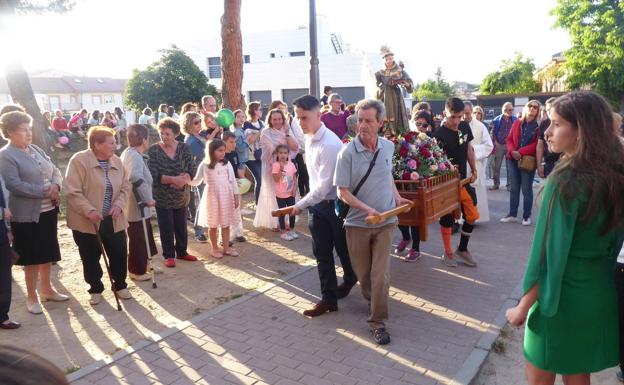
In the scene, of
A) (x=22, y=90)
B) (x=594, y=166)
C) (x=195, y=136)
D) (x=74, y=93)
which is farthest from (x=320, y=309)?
(x=74, y=93)

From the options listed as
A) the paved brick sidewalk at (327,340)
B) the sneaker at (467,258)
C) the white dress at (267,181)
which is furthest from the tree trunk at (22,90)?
the sneaker at (467,258)

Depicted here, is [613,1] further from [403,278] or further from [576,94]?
[576,94]

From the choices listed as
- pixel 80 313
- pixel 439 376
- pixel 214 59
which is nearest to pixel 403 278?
pixel 439 376

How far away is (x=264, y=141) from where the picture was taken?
26.3 feet

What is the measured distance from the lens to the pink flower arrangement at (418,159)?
18.7 ft

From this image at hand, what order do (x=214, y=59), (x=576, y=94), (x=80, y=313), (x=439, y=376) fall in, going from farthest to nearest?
(x=214, y=59)
(x=80, y=313)
(x=439, y=376)
(x=576, y=94)

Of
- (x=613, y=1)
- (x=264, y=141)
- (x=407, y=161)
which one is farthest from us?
(x=613, y=1)

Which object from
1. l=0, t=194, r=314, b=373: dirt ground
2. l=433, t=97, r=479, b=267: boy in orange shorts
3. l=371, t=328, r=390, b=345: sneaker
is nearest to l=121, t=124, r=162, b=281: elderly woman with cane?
l=0, t=194, r=314, b=373: dirt ground

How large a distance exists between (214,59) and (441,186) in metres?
53.6

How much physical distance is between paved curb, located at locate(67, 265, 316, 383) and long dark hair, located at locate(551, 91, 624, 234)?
3436 mm

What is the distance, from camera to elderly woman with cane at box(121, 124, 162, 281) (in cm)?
604

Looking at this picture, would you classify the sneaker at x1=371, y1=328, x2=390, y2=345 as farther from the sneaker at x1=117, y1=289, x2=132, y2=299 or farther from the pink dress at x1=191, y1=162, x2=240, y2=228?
the pink dress at x1=191, y1=162, x2=240, y2=228

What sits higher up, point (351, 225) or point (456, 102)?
point (456, 102)

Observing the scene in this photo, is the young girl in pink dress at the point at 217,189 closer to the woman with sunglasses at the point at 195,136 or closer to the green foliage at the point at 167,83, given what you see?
the woman with sunglasses at the point at 195,136
